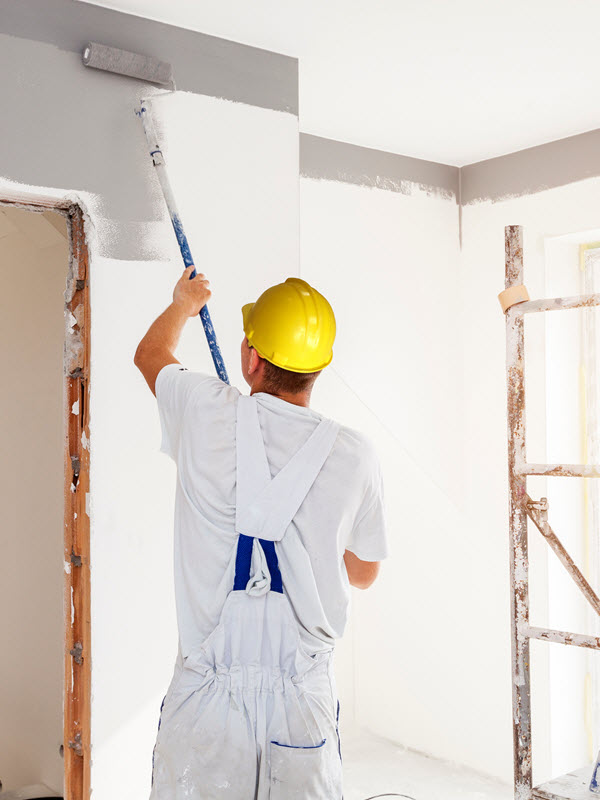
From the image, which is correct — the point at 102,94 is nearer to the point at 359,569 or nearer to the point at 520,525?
the point at 359,569

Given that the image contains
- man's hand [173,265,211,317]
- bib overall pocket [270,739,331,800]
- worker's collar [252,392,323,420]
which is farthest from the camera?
man's hand [173,265,211,317]

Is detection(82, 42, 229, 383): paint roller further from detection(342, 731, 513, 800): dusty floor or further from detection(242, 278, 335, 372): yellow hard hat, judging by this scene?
detection(342, 731, 513, 800): dusty floor

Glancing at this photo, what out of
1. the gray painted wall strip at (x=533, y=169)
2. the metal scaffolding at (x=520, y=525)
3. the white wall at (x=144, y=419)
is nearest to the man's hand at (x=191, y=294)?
the white wall at (x=144, y=419)

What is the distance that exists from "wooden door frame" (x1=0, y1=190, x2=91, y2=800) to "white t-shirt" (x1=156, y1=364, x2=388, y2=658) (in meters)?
0.77

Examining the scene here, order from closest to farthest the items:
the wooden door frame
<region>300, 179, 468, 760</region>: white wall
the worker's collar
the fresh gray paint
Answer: the worker's collar, the fresh gray paint, the wooden door frame, <region>300, 179, 468, 760</region>: white wall

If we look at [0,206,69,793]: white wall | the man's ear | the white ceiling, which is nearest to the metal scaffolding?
the white ceiling

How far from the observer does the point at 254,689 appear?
158 cm

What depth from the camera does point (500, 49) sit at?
272 centimetres

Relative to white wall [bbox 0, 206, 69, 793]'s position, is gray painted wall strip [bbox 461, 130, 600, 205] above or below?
above

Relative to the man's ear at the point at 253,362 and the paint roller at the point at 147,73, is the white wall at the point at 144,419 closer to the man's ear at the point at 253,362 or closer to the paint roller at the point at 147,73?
the paint roller at the point at 147,73

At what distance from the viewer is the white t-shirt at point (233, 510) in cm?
160

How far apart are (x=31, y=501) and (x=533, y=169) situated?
2399mm

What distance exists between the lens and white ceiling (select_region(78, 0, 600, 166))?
2.45 m

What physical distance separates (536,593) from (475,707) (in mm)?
636
